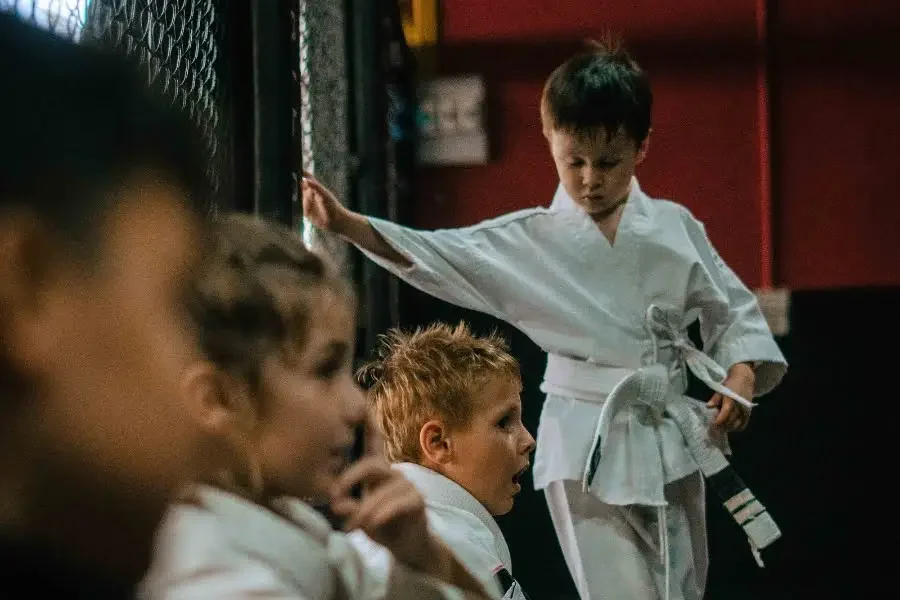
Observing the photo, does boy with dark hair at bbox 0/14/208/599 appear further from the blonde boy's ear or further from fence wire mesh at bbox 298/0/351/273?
fence wire mesh at bbox 298/0/351/273

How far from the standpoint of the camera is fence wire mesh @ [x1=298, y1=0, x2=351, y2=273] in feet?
6.34

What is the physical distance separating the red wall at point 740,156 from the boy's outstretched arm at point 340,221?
5.12 ft

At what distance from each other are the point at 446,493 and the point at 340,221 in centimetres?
47

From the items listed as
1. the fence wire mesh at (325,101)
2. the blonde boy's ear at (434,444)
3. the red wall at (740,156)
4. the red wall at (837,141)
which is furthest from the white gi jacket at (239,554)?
the red wall at (837,141)

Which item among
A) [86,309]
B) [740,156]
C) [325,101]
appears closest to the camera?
[86,309]

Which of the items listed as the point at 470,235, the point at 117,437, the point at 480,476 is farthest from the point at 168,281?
the point at 470,235

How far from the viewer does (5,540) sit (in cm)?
39

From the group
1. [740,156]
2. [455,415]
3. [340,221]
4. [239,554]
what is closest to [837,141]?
[740,156]

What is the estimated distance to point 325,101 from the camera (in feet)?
7.07

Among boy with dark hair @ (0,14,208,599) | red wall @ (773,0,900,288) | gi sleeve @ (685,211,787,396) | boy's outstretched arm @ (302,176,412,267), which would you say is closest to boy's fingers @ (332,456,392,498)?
boy with dark hair @ (0,14,208,599)

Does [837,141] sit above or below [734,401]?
above

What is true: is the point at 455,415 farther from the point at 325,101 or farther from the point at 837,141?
the point at 837,141

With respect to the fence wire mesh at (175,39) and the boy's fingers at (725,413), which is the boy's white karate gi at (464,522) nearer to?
the fence wire mesh at (175,39)

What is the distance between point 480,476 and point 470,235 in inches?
21.4
